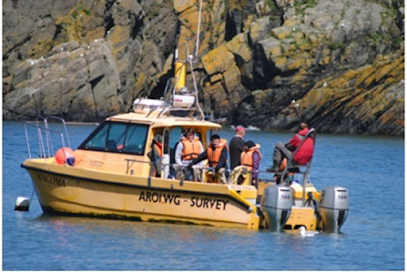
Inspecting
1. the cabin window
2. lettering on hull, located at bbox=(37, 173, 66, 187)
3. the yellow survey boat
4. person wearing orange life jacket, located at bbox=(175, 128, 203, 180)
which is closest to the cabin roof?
the yellow survey boat

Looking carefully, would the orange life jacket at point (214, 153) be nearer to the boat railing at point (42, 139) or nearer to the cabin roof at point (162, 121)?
the cabin roof at point (162, 121)

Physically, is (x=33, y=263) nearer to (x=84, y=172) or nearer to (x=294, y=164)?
(x=84, y=172)

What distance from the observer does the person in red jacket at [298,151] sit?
847 inches

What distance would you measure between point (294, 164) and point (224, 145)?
4.49 ft

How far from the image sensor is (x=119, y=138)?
22422 mm

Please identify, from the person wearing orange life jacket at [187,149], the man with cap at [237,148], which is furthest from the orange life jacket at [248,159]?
the person wearing orange life jacket at [187,149]

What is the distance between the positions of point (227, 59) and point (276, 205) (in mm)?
55511

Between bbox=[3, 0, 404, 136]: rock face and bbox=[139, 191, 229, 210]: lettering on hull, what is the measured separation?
149 ft

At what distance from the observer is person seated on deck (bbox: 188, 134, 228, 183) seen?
2170cm

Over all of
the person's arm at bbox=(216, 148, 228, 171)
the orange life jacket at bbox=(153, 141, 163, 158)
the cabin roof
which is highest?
the cabin roof

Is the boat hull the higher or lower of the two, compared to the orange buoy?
lower

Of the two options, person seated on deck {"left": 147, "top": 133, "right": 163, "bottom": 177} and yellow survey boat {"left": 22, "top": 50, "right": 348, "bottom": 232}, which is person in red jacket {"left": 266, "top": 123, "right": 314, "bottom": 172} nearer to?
yellow survey boat {"left": 22, "top": 50, "right": 348, "bottom": 232}

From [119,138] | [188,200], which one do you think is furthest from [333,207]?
[119,138]

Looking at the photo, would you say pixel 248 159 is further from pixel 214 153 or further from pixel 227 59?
Answer: pixel 227 59
